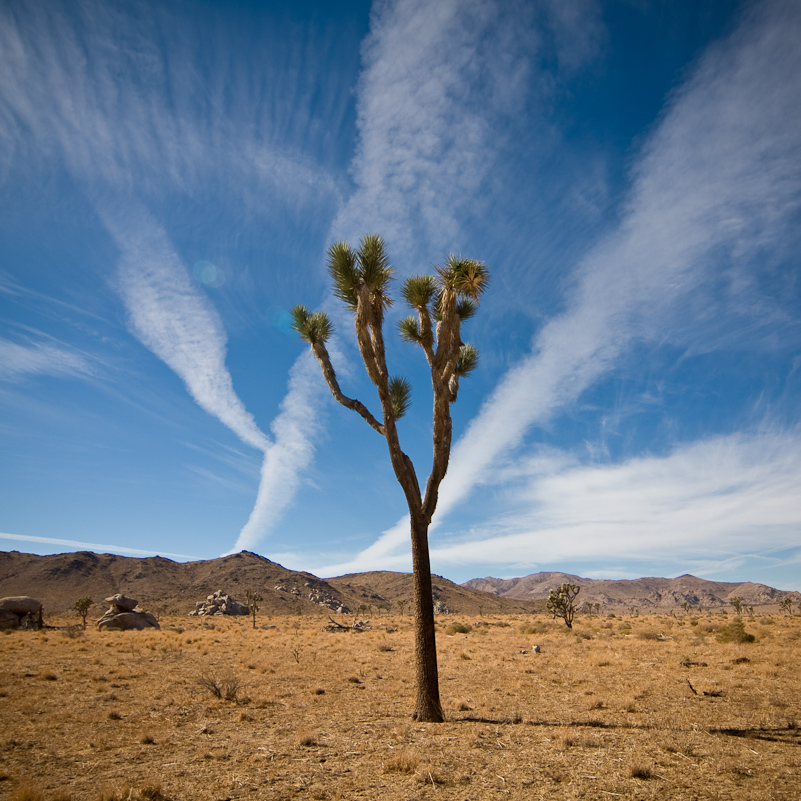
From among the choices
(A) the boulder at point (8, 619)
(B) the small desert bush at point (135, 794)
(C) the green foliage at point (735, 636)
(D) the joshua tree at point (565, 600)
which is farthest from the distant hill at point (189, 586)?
(B) the small desert bush at point (135, 794)

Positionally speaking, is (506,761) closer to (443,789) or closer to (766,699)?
(443,789)

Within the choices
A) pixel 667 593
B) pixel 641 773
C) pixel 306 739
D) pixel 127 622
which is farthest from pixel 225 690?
pixel 667 593

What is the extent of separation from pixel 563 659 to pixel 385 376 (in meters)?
13.1

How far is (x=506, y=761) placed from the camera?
239 inches

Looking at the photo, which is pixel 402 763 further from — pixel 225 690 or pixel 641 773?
pixel 225 690

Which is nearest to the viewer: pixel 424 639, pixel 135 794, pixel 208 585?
pixel 135 794

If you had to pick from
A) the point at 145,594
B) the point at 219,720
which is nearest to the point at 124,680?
the point at 219,720

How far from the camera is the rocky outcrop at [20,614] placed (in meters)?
29.9

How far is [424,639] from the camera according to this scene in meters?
8.66

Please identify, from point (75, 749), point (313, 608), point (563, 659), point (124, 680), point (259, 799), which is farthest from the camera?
point (313, 608)

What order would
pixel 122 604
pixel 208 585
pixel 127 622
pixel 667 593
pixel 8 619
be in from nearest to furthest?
pixel 8 619
pixel 127 622
pixel 122 604
pixel 208 585
pixel 667 593

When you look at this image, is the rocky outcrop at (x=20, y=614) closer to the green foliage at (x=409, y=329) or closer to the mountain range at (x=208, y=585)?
the mountain range at (x=208, y=585)

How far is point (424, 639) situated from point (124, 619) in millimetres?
32769

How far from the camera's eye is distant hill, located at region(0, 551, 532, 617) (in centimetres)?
7125
